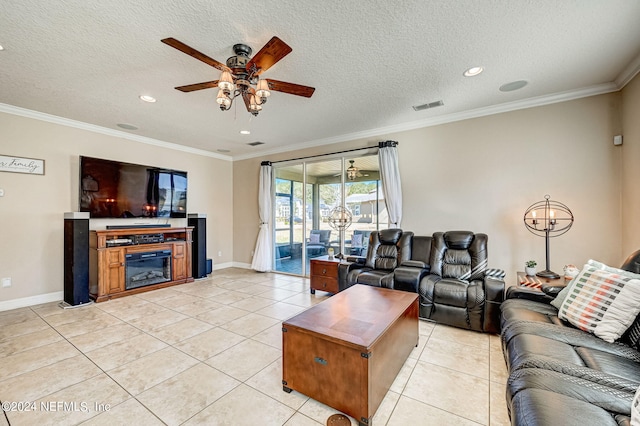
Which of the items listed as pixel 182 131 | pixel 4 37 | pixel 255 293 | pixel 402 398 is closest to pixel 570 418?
pixel 402 398

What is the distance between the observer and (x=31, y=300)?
3967 millimetres

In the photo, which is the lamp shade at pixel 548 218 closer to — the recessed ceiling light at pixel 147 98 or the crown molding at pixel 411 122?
the crown molding at pixel 411 122

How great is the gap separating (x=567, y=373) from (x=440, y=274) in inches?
87.6

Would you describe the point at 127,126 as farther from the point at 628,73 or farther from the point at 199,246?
→ the point at 628,73

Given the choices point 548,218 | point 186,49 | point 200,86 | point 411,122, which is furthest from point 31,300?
point 548,218

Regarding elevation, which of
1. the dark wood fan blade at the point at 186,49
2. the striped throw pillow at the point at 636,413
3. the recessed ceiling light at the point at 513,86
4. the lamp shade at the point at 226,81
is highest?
the recessed ceiling light at the point at 513,86

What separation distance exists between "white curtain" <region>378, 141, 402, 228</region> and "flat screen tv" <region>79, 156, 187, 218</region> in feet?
13.5

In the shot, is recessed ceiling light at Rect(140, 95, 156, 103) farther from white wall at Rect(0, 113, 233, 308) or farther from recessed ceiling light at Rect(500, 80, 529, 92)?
recessed ceiling light at Rect(500, 80, 529, 92)

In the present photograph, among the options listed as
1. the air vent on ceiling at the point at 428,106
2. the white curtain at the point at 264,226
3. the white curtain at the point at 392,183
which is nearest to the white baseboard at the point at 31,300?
the white curtain at the point at 264,226

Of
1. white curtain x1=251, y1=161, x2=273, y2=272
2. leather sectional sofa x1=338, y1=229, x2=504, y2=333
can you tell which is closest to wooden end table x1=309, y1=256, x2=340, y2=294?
leather sectional sofa x1=338, y1=229, x2=504, y2=333

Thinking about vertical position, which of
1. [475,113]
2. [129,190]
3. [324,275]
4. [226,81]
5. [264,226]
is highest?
[475,113]

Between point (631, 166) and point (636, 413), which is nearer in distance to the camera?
point (636, 413)

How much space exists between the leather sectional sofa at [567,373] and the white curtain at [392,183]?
2497mm

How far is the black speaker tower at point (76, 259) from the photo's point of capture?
3904 mm
